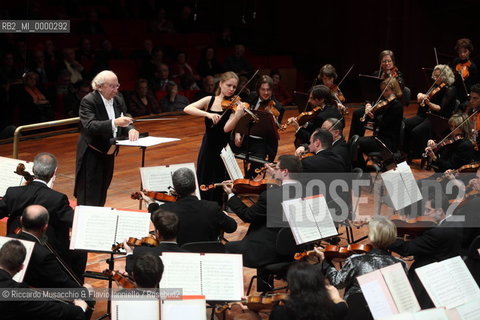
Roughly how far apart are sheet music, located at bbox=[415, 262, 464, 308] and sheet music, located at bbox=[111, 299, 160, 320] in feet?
4.78

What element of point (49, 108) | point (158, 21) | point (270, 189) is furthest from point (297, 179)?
point (158, 21)

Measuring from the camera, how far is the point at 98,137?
18.4 ft

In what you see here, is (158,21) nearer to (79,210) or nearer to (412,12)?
(412,12)

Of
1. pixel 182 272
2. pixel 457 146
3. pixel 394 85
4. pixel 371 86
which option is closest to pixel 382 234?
pixel 182 272

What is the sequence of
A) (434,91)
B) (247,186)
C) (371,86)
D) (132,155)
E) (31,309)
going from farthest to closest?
(132,155) → (434,91) → (371,86) → (247,186) → (31,309)

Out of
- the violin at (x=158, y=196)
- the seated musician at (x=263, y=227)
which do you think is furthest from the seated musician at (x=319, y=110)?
the violin at (x=158, y=196)

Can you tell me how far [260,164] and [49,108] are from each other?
3565 millimetres

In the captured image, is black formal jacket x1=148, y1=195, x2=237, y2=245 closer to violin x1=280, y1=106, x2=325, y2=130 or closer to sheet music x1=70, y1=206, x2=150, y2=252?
sheet music x1=70, y1=206, x2=150, y2=252

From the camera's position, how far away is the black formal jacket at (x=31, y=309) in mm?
3506

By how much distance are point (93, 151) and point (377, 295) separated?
2874 millimetres

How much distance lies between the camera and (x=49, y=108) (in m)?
9.09

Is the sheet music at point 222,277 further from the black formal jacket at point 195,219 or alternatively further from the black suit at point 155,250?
the black formal jacket at point 195,219

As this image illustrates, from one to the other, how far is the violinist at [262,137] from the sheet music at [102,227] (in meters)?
2.45

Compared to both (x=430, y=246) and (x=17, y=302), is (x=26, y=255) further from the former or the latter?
(x=430, y=246)
